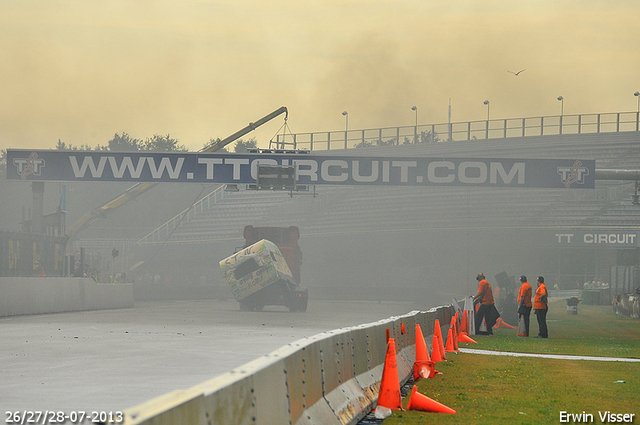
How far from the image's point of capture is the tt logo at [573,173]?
33.7m

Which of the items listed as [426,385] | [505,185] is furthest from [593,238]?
[426,385]

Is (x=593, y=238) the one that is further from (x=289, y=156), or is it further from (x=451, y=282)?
(x=289, y=156)

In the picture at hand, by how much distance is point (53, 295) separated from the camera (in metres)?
27.8

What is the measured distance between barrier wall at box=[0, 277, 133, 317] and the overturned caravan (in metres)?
4.58

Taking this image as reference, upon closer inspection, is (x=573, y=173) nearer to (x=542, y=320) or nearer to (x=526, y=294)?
(x=526, y=294)

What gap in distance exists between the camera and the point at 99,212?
49.8 meters

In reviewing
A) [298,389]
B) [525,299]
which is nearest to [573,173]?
[525,299]

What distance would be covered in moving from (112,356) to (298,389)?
26.8ft

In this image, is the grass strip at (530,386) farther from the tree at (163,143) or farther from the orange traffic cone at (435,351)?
the tree at (163,143)

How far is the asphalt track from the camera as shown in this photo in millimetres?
9461

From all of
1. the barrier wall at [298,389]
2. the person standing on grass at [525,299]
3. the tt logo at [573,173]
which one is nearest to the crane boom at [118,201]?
the tt logo at [573,173]

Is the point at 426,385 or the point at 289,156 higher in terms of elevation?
the point at 289,156

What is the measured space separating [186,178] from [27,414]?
1036 inches

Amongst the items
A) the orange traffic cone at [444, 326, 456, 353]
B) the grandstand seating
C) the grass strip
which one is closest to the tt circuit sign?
the grass strip
